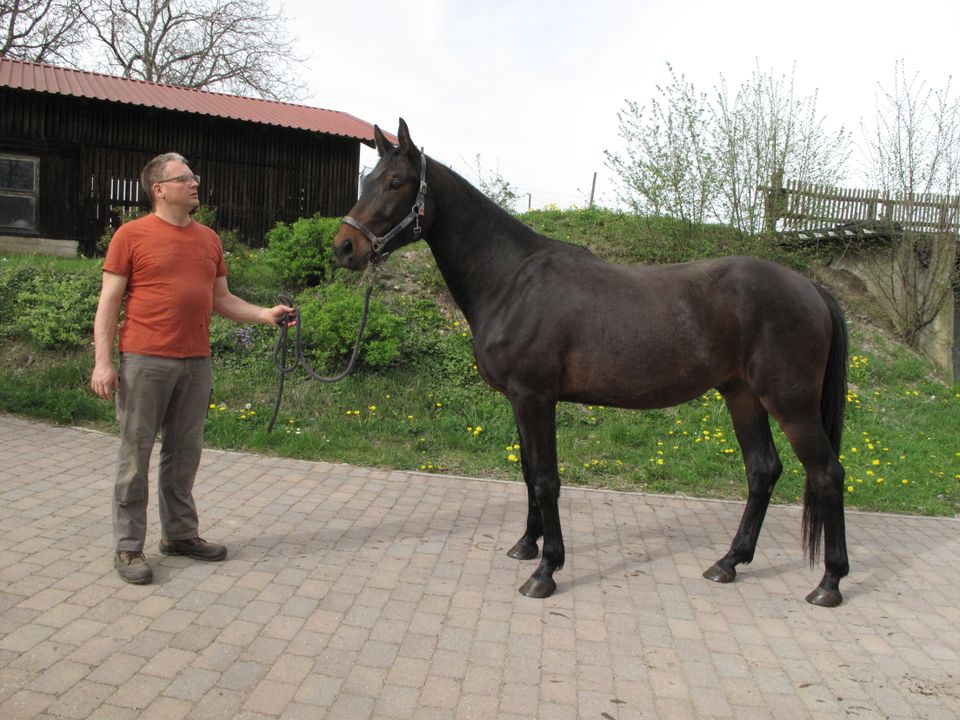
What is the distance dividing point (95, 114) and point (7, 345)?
7.50 metres

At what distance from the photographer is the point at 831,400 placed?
397cm

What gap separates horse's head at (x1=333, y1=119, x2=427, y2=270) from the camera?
3559 mm

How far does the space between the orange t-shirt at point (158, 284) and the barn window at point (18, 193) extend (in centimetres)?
1194

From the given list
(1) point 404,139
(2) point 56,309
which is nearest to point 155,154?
(2) point 56,309

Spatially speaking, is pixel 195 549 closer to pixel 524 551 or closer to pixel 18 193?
pixel 524 551

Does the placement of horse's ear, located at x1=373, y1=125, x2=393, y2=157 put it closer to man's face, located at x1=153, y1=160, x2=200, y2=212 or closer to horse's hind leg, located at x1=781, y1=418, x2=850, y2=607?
man's face, located at x1=153, y1=160, x2=200, y2=212

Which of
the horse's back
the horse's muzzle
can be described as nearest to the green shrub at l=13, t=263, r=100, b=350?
the horse's muzzle

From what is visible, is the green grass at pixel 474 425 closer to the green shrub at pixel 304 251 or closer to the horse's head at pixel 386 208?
the green shrub at pixel 304 251

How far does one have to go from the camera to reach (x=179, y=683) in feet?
8.79

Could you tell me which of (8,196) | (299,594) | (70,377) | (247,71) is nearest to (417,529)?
(299,594)

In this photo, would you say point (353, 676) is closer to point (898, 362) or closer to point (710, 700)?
point (710, 700)

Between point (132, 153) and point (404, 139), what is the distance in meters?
12.4

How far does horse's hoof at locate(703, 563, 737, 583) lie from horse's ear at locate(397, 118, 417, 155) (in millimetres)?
2899

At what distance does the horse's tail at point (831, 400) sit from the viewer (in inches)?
155
